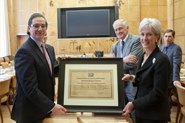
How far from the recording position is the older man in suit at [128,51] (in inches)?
90.4

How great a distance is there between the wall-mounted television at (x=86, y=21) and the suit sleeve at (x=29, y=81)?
827 centimetres

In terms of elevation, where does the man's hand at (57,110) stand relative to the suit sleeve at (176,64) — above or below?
below

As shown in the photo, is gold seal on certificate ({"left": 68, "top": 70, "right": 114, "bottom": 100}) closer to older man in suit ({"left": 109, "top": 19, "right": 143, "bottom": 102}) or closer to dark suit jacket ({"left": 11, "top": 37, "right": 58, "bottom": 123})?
dark suit jacket ({"left": 11, "top": 37, "right": 58, "bottom": 123})

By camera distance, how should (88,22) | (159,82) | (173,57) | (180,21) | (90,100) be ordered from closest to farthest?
A: (159,82), (90,100), (173,57), (180,21), (88,22)

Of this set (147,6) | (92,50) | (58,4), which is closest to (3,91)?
(92,50)

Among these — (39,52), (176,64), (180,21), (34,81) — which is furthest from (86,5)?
(34,81)

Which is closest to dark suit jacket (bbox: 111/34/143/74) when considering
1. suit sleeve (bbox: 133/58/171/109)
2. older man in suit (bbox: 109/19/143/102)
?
older man in suit (bbox: 109/19/143/102)

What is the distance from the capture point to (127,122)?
1565 mm

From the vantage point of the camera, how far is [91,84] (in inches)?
66.4

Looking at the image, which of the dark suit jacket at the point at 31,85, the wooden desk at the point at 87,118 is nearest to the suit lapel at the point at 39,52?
the dark suit jacket at the point at 31,85

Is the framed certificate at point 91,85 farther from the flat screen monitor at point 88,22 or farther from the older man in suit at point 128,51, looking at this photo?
the flat screen monitor at point 88,22

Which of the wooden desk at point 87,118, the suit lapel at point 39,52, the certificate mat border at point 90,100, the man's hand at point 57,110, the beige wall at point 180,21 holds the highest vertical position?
the beige wall at point 180,21

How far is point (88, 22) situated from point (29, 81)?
8480 mm

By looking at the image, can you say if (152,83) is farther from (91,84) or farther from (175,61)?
(175,61)
